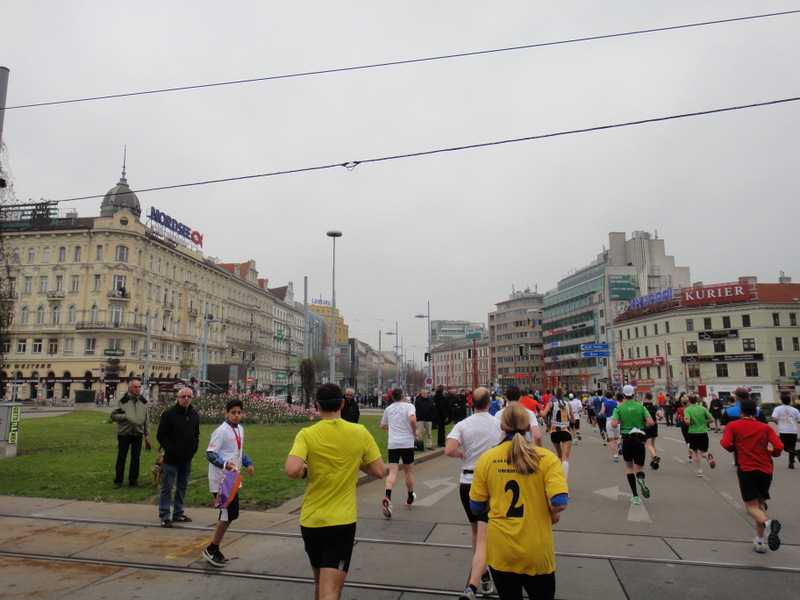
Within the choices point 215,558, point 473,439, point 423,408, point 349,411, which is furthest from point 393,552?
point 423,408

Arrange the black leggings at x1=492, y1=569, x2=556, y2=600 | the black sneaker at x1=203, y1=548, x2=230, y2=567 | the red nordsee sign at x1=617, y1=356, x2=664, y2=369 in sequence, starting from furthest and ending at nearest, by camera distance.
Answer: the red nordsee sign at x1=617, y1=356, x2=664, y2=369
the black sneaker at x1=203, y1=548, x2=230, y2=567
the black leggings at x1=492, y1=569, x2=556, y2=600

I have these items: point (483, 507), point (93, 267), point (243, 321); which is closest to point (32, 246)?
point (93, 267)

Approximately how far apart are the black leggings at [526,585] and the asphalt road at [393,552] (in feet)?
6.78

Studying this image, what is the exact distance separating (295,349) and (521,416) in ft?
358

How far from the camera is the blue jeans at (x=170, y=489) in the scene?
26.2 ft

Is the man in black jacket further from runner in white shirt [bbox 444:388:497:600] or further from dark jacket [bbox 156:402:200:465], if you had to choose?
runner in white shirt [bbox 444:388:497:600]

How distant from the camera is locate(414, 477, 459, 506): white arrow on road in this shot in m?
9.91

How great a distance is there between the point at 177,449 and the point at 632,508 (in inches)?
278

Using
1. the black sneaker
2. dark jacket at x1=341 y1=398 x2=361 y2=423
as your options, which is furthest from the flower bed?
the black sneaker

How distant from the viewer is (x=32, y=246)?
6241 centimetres

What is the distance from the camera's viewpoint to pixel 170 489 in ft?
26.4

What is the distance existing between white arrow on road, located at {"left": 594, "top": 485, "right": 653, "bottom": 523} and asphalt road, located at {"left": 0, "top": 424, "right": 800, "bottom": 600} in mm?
64

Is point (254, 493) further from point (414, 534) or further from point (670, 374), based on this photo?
point (670, 374)

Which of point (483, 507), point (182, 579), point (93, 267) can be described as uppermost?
point (93, 267)
